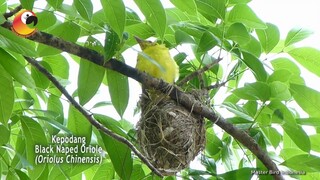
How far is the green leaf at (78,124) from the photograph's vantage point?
61.2 inches

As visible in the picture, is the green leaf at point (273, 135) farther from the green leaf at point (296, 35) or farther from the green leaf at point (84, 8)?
the green leaf at point (84, 8)

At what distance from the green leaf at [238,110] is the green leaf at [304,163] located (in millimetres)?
199

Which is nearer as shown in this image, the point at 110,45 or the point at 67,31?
the point at 110,45

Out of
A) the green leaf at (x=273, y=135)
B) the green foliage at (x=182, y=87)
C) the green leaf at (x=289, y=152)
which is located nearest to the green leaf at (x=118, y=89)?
the green foliage at (x=182, y=87)

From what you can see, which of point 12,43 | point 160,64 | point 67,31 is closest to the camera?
point 12,43

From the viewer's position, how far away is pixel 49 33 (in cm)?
135

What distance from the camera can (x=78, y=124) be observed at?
156 cm

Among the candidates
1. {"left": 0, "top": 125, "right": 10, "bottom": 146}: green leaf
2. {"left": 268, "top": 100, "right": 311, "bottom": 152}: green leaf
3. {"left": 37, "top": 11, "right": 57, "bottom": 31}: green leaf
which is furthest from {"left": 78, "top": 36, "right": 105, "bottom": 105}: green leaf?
{"left": 268, "top": 100, "right": 311, "bottom": 152}: green leaf

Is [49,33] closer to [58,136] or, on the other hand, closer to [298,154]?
[58,136]

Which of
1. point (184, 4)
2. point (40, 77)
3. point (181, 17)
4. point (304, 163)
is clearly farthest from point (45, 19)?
point (304, 163)

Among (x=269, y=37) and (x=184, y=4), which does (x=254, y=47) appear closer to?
(x=269, y=37)

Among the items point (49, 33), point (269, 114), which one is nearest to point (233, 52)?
point (269, 114)

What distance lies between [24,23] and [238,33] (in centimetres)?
58

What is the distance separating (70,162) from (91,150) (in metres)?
0.08
